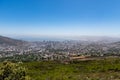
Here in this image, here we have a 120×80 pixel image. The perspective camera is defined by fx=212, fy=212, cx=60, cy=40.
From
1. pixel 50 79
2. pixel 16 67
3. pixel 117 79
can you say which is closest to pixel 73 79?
pixel 50 79

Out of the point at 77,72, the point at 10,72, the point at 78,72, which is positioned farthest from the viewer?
the point at 77,72

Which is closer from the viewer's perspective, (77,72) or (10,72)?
(10,72)

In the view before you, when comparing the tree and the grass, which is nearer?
the tree

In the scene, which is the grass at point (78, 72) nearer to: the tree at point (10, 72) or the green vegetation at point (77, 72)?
the green vegetation at point (77, 72)

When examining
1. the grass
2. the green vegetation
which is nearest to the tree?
the green vegetation

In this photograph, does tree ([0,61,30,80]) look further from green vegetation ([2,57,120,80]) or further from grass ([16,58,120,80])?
grass ([16,58,120,80])

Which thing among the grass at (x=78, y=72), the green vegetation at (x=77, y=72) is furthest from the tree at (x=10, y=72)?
the grass at (x=78, y=72)

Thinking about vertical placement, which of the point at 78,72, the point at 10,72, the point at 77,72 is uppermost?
the point at 10,72

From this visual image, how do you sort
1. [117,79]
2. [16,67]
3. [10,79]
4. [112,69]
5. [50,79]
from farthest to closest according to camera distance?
[112,69]
[50,79]
[117,79]
[16,67]
[10,79]

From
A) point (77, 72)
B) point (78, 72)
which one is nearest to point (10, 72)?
point (78, 72)

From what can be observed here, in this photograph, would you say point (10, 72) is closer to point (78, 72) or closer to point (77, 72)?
point (78, 72)

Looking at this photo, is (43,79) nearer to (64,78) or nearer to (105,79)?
(64,78)
